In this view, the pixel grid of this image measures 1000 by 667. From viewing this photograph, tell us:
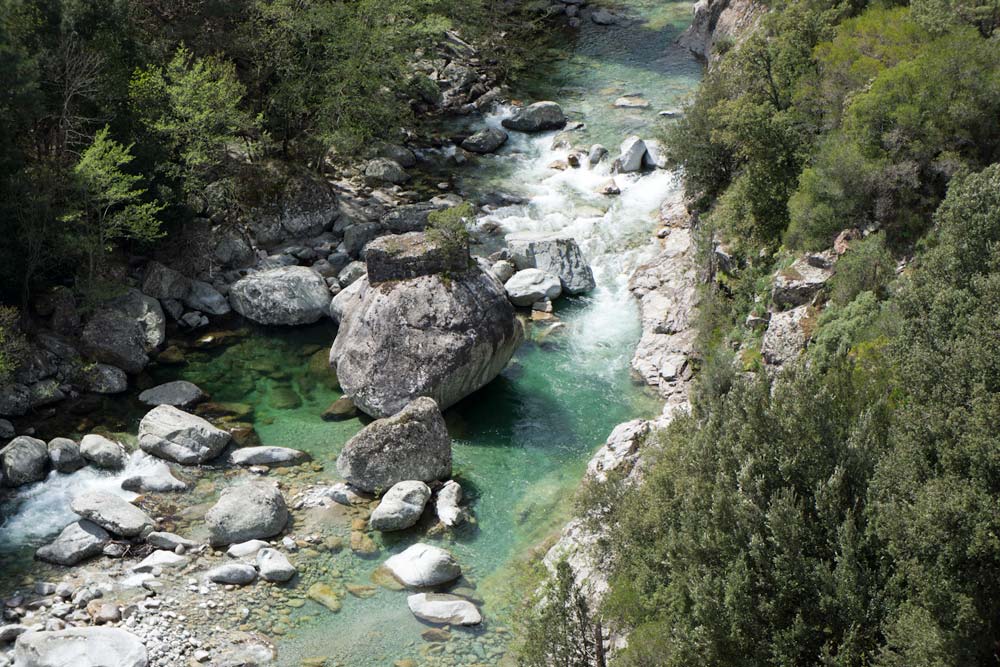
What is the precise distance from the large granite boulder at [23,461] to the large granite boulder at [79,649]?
252 inches

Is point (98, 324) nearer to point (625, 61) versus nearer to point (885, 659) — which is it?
point (885, 659)

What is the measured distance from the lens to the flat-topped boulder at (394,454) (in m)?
26.0

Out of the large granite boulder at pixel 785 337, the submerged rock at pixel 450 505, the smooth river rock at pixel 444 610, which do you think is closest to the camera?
the smooth river rock at pixel 444 610

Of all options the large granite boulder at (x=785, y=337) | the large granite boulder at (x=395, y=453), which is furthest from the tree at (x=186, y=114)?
the large granite boulder at (x=785, y=337)

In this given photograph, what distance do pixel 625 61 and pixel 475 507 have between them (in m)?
35.8

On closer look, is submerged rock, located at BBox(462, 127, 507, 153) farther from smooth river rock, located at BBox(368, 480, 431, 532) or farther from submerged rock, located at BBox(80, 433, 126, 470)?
submerged rock, located at BBox(80, 433, 126, 470)

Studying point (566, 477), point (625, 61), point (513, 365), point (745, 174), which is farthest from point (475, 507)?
point (625, 61)

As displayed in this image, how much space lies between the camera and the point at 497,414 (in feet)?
98.6

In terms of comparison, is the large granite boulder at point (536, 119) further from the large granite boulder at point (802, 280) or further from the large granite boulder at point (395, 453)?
the large granite boulder at point (395, 453)

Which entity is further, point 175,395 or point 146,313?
point 146,313

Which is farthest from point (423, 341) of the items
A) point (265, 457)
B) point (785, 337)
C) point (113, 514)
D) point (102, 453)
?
point (785, 337)

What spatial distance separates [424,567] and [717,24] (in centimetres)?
3887

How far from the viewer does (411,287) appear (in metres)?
29.9

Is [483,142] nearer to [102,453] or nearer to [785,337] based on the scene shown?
[785,337]
